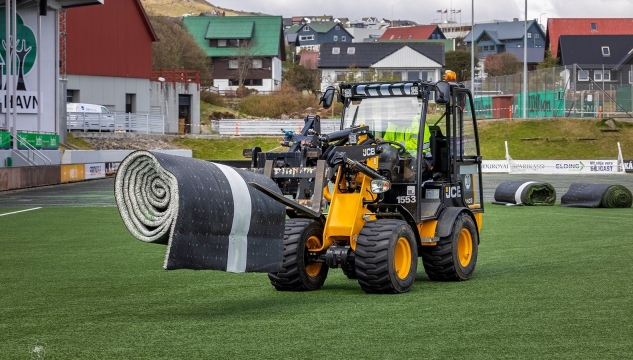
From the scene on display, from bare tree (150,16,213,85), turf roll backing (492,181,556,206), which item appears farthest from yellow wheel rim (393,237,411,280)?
bare tree (150,16,213,85)

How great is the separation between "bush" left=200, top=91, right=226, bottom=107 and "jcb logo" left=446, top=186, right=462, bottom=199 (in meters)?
80.8

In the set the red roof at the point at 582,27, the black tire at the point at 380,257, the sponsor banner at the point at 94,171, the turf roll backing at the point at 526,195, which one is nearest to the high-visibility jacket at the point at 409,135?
the black tire at the point at 380,257

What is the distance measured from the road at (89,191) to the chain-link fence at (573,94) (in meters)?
17.6

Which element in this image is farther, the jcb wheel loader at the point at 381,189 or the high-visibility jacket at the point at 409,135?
the high-visibility jacket at the point at 409,135

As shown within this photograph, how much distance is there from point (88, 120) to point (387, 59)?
69.2 meters

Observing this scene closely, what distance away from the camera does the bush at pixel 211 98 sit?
9392 cm

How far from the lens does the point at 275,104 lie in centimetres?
9231

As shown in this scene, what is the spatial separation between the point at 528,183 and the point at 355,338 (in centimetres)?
2274

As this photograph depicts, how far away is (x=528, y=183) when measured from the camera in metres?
31.0

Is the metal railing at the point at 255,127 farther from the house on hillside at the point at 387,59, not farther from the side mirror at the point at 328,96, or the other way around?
the side mirror at the point at 328,96

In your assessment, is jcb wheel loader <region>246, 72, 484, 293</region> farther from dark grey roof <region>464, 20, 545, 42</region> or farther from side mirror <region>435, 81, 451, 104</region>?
dark grey roof <region>464, 20, 545, 42</region>

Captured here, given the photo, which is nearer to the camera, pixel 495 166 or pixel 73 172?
pixel 73 172

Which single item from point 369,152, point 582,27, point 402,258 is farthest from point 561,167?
point 582,27

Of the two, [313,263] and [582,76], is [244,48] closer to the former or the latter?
[582,76]
